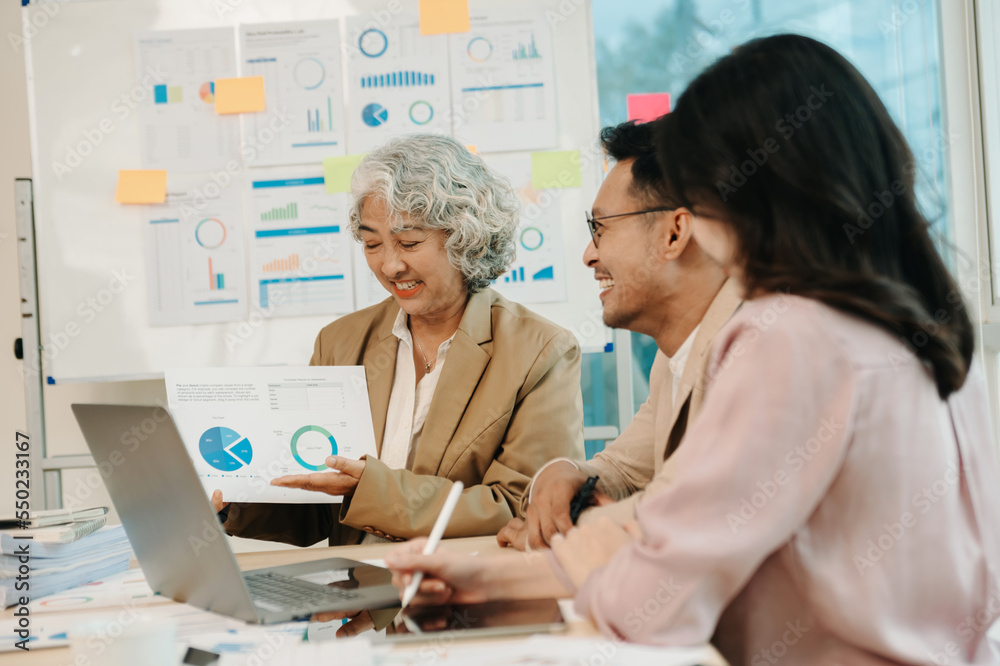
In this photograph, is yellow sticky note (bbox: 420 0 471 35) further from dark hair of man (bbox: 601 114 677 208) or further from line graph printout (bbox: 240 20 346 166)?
dark hair of man (bbox: 601 114 677 208)

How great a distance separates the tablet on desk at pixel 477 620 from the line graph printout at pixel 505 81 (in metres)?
1.71

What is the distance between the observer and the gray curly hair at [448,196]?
1.68 metres

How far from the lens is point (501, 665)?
684mm

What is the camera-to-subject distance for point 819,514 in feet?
2.45

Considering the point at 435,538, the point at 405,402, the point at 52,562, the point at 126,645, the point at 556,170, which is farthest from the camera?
the point at 556,170

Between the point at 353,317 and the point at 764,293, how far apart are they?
119 cm

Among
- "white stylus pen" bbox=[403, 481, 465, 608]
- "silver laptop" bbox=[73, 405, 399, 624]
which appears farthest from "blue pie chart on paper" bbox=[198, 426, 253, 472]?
"white stylus pen" bbox=[403, 481, 465, 608]

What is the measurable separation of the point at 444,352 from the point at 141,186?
124cm

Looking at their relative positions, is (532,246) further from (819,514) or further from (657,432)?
(819,514)

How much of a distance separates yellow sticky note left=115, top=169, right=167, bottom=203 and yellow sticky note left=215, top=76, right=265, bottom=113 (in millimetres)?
272

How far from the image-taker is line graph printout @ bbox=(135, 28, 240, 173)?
7.91ft

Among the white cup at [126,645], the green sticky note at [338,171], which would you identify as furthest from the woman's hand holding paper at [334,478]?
the green sticky note at [338,171]

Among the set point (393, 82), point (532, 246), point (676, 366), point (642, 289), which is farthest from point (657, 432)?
point (393, 82)

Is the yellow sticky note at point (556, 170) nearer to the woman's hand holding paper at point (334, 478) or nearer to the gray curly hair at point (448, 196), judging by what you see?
the gray curly hair at point (448, 196)
